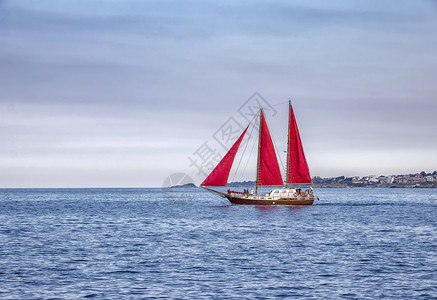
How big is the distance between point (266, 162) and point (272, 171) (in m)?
1.80

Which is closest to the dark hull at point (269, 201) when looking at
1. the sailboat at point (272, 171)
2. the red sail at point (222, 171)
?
the sailboat at point (272, 171)

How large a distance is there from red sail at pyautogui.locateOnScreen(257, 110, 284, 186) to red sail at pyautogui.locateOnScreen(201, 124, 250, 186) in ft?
18.0

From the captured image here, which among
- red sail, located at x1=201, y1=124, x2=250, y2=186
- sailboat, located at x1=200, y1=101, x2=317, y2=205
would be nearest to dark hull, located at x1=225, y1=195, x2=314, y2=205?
sailboat, located at x1=200, y1=101, x2=317, y2=205

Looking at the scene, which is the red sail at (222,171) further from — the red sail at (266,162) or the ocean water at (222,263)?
the ocean water at (222,263)

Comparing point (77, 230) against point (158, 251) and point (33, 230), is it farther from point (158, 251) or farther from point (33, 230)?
point (158, 251)

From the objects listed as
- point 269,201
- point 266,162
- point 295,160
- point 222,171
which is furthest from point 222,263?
point 295,160

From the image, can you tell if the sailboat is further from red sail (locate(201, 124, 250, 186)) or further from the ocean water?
the ocean water

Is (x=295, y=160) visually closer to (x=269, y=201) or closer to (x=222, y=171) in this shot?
(x=269, y=201)

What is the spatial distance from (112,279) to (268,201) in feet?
203

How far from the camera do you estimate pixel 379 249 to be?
140 ft

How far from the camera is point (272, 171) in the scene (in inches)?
3506

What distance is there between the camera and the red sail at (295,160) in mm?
91875

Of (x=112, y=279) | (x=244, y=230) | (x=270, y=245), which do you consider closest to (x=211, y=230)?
(x=244, y=230)

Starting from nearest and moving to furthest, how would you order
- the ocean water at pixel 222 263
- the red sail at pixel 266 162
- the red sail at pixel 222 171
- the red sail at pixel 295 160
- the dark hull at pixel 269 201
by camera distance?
the ocean water at pixel 222 263, the red sail at pixel 222 171, the red sail at pixel 266 162, the dark hull at pixel 269 201, the red sail at pixel 295 160
